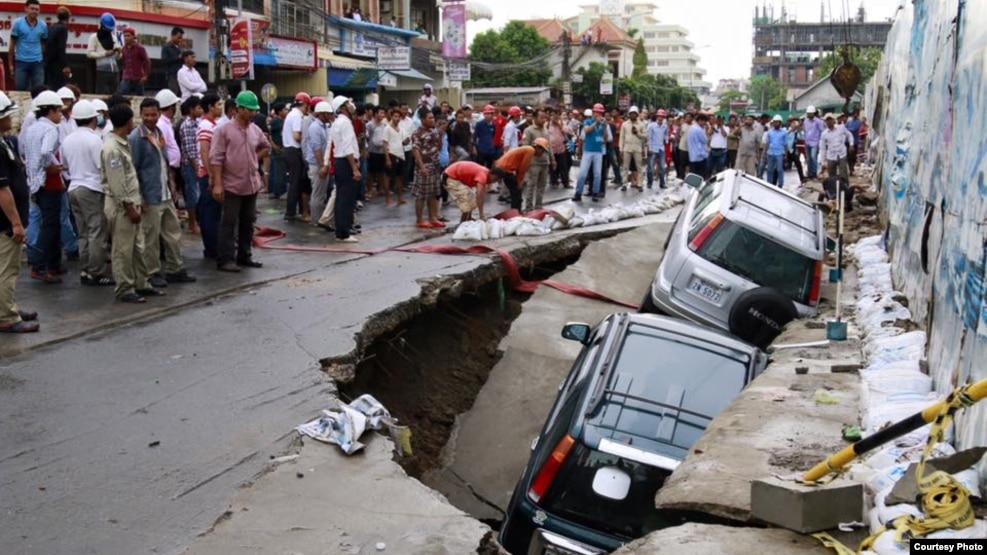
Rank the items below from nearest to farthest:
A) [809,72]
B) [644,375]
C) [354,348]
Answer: [644,375] → [354,348] → [809,72]

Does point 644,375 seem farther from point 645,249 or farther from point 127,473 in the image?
point 645,249

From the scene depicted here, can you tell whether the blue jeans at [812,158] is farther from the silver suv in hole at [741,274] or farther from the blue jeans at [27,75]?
the blue jeans at [27,75]

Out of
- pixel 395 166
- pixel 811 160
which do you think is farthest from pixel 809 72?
pixel 395 166

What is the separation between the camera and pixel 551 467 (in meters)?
5.96

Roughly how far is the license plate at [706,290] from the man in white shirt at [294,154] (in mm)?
7289

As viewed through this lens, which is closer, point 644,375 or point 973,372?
point 973,372

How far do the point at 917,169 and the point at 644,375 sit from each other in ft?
15.8

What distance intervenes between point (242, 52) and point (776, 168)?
39.1 feet

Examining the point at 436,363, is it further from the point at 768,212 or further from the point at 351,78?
the point at 351,78

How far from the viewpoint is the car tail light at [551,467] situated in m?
5.93

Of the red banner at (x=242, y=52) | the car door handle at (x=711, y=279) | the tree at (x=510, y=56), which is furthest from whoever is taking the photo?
the tree at (x=510, y=56)

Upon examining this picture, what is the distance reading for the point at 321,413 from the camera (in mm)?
6605

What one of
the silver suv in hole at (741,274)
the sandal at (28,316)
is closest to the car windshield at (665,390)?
the silver suv in hole at (741,274)

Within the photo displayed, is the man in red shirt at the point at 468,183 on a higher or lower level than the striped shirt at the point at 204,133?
lower
